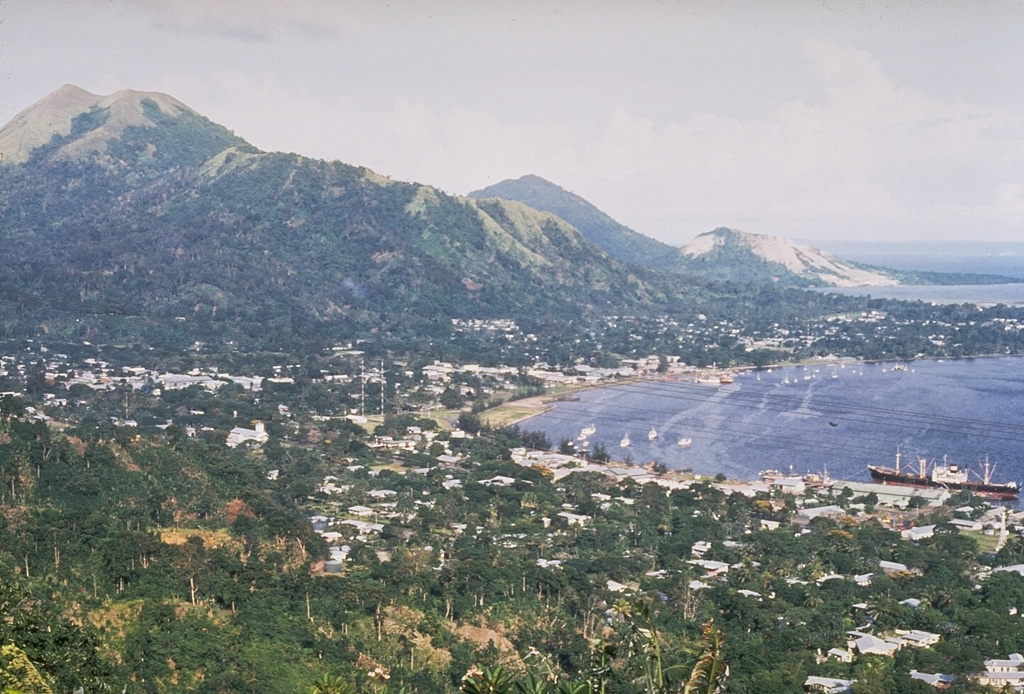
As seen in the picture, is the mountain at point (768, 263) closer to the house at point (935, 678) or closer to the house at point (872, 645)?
the house at point (872, 645)

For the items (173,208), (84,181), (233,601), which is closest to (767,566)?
(233,601)

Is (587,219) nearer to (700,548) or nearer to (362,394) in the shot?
(362,394)

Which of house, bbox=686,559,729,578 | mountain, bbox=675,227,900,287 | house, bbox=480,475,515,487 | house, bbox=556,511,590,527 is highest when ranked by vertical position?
mountain, bbox=675,227,900,287

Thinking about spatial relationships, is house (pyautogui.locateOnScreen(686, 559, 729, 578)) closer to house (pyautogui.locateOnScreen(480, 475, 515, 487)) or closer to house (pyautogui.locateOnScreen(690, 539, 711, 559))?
house (pyautogui.locateOnScreen(690, 539, 711, 559))

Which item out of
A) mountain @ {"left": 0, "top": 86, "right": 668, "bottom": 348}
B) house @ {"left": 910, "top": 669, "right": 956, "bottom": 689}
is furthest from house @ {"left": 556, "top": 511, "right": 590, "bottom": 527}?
mountain @ {"left": 0, "top": 86, "right": 668, "bottom": 348}

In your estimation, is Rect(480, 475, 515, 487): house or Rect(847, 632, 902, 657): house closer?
Rect(847, 632, 902, 657): house

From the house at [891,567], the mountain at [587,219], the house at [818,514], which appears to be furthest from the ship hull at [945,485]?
the mountain at [587,219]
